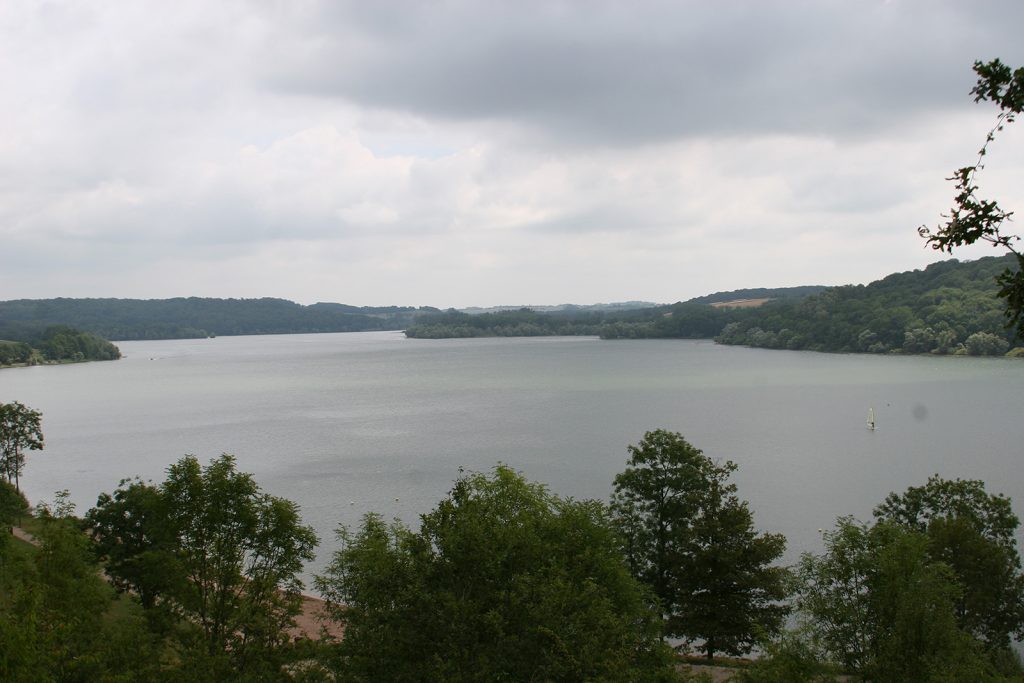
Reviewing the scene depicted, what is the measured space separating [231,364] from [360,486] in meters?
115

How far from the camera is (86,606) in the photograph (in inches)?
557

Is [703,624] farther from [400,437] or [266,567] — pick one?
[400,437]

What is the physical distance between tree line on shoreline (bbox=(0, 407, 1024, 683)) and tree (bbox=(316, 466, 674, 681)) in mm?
39

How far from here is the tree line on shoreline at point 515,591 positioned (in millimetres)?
11727

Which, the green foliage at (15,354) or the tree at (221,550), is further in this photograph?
the green foliage at (15,354)

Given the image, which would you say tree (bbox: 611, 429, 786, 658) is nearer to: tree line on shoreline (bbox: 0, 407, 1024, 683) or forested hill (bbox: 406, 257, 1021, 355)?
tree line on shoreline (bbox: 0, 407, 1024, 683)

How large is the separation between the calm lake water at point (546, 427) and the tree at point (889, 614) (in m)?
9.64

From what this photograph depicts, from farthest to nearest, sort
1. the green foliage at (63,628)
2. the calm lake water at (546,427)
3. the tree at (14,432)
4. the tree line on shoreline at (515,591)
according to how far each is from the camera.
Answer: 1. the tree at (14,432)
2. the calm lake water at (546,427)
3. the tree line on shoreline at (515,591)
4. the green foliage at (63,628)

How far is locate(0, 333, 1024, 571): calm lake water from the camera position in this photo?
37938 millimetres

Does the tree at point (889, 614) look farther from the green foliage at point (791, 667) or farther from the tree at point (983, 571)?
the tree at point (983, 571)

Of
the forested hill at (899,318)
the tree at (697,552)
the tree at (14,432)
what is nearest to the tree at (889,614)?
the tree at (697,552)

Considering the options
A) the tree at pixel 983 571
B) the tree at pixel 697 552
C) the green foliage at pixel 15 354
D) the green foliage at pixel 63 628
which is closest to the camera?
the green foliage at pixel 63 628

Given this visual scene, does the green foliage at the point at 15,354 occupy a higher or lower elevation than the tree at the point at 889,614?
higher

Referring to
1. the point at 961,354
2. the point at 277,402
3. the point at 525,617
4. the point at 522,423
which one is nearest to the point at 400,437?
the point at 522,423
